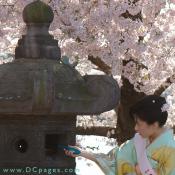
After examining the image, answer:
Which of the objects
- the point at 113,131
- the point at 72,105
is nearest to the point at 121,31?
the point at 113,131

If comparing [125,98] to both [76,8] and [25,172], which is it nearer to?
[76,8]

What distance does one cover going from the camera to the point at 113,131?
11117mm

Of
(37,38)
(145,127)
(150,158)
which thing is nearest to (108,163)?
(150,158)

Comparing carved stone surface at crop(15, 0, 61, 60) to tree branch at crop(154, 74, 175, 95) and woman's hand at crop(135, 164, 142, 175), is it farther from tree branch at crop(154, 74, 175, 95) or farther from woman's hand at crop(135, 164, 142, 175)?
tree branch at crop(154, 74, 175, 95)

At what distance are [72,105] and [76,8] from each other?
3.63 m

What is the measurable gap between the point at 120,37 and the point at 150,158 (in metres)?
4.40

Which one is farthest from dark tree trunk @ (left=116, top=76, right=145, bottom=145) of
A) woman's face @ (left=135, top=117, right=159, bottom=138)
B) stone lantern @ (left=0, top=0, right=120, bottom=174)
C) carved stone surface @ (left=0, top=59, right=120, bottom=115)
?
woman's face @ (left=135, top=117, right=159, bottom=138)

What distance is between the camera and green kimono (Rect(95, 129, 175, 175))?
480cm

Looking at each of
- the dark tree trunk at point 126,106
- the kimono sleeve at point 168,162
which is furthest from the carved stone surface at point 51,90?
the dark tree trunk at point 126,106

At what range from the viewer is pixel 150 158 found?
4852mm

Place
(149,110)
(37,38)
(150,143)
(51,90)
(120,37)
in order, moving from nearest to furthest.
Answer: (149,110) < (150,143) < (51,90) < (37,38) < (120,37)

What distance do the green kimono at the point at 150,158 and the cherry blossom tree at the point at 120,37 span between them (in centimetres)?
366

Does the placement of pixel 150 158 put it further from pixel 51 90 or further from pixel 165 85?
pixel 165 85

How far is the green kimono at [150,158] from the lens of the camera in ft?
15.7
